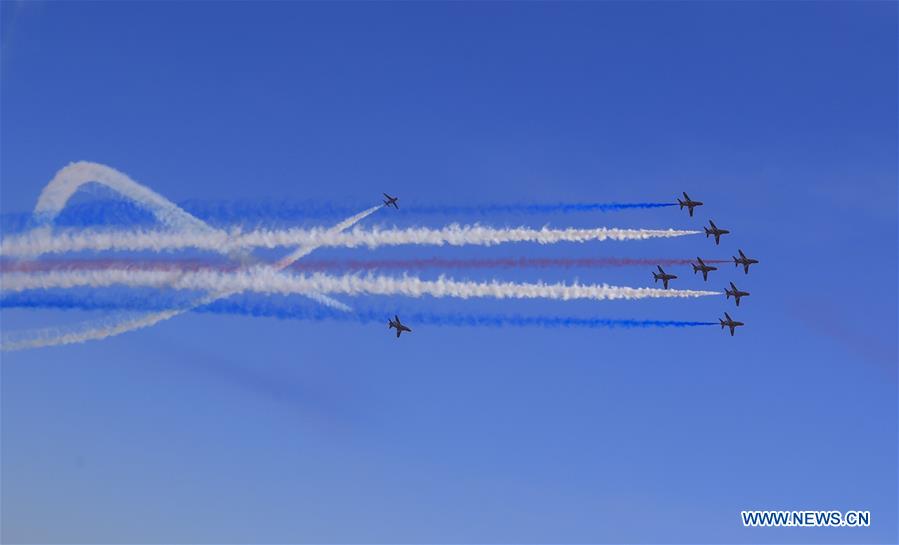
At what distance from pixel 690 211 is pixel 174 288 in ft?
142

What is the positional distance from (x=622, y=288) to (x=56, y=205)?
4031 centimetres

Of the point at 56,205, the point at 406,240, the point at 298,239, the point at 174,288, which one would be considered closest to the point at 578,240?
the point at 406,240

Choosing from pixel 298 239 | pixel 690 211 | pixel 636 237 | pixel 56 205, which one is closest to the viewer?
pixel 56 205

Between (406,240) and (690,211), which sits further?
(690,211)

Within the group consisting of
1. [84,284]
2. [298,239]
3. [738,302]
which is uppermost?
[738,302]

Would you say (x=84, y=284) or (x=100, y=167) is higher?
(x=100, y=167)

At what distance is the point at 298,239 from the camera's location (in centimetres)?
9519

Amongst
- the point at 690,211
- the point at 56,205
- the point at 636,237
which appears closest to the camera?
the point at 56,205

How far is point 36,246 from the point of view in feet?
293

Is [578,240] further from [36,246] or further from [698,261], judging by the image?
[36,246]

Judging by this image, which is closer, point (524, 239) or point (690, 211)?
point (524, 239)

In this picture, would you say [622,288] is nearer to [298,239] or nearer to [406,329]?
[406,329]

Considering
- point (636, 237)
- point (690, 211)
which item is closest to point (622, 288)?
point (636, 237)

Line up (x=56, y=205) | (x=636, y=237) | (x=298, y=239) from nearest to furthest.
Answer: (x=56, y=205), (x=298, y=239), (x=636, y=237)
